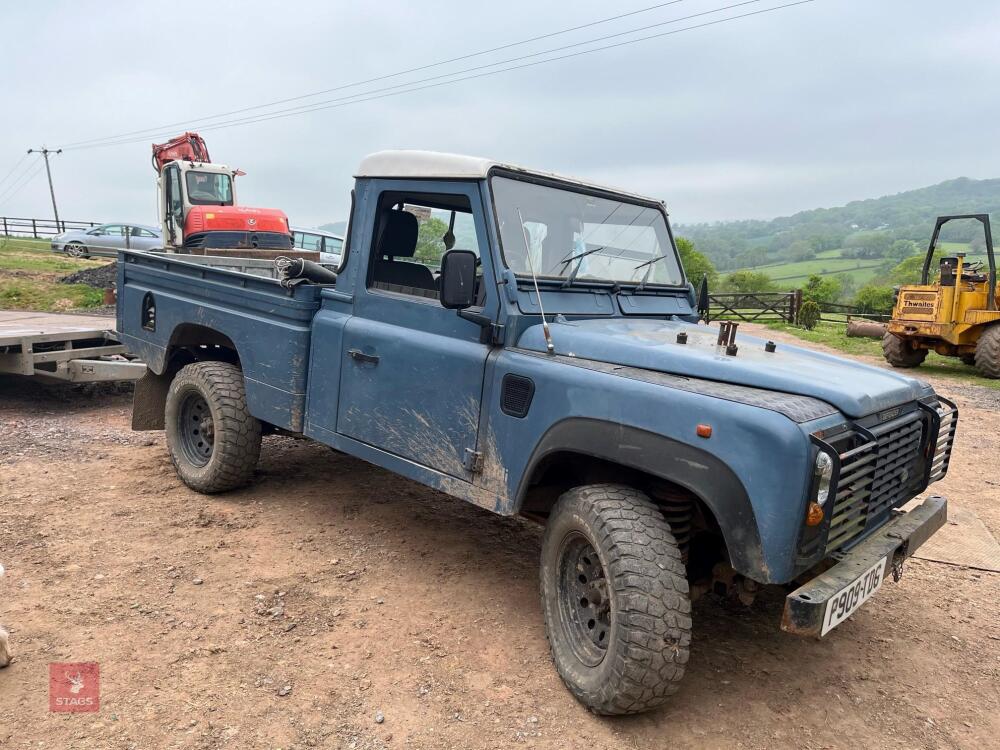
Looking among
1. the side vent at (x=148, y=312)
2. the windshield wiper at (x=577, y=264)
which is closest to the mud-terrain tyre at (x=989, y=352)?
the windshield wiper at (x=577, y=264)

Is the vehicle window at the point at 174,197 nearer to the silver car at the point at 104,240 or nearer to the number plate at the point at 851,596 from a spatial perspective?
the silver car at the point at 104,240

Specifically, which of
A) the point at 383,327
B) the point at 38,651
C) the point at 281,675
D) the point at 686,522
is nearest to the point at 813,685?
the point at 686,522

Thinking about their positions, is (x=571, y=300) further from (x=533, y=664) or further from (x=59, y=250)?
(x=59, y=250)

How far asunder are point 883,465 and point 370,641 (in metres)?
2.31

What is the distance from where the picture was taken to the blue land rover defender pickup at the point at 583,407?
2.53 m

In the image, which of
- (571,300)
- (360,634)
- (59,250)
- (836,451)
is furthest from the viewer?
(59,250)

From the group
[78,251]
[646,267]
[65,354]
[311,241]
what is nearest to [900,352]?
[646,267]

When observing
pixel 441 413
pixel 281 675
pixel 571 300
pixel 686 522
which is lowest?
pixel 281 675

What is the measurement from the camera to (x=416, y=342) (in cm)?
362

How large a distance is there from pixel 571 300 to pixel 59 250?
25.5m


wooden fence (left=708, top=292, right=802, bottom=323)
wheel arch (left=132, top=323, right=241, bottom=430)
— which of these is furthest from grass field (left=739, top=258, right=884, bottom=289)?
wheel arch (left=132, top=323, right=241, bottom=430)

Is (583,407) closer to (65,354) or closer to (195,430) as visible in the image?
(195,430)

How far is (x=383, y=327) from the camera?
12.5 feet

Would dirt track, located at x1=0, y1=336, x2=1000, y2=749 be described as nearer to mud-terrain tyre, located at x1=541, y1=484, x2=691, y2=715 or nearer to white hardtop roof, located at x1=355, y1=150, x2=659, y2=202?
mud-terrain tyre, located at x1=541, y1=484, x2=691, y2=715
